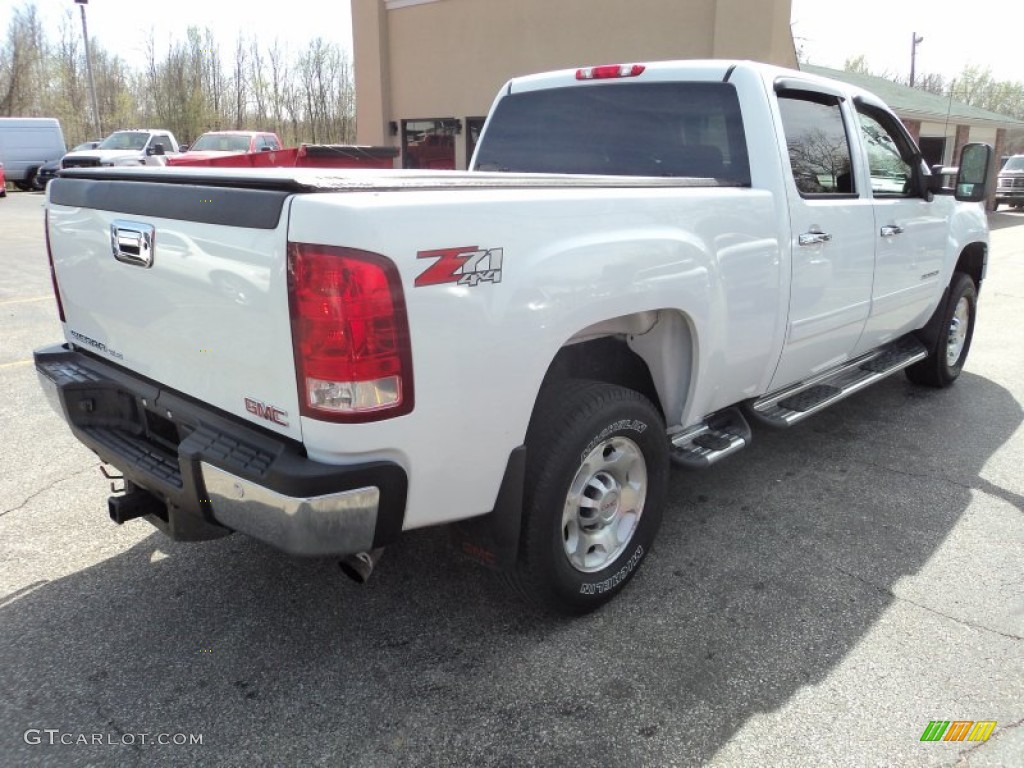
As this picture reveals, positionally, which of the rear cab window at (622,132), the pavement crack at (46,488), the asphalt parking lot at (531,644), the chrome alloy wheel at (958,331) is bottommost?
the asphalt parking lot at (531,644)

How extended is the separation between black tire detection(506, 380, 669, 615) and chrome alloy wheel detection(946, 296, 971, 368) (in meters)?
3.88

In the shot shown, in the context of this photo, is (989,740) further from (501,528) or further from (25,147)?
(25,147)

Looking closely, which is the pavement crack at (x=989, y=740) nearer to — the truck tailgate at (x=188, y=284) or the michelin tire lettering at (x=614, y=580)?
the michelin tire lettering at (x=614, y=580)

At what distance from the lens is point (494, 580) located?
315 cm

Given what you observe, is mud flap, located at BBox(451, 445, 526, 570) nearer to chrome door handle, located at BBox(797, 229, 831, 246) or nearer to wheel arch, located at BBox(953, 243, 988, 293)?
chrome door handle, located at BBox(797, 229, 831, 246)

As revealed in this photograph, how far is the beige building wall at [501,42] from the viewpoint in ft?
42.9

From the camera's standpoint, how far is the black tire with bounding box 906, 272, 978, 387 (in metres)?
5.64

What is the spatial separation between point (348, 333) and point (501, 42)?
1663 centimetres

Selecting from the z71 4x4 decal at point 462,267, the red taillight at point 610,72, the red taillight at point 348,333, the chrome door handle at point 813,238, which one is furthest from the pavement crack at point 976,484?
the red taillight at point 348,333

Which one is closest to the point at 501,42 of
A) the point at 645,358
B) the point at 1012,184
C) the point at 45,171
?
the point at 645,358

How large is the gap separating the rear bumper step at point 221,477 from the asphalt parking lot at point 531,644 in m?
0.52

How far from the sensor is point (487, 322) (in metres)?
2.23

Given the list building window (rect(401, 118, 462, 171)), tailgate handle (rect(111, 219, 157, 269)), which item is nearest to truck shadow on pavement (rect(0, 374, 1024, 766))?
tailgate handle (rect(111, 219, 157, 269))

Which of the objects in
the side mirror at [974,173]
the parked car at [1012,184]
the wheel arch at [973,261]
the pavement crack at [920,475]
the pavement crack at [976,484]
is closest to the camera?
the pavement crack at [976,484]
